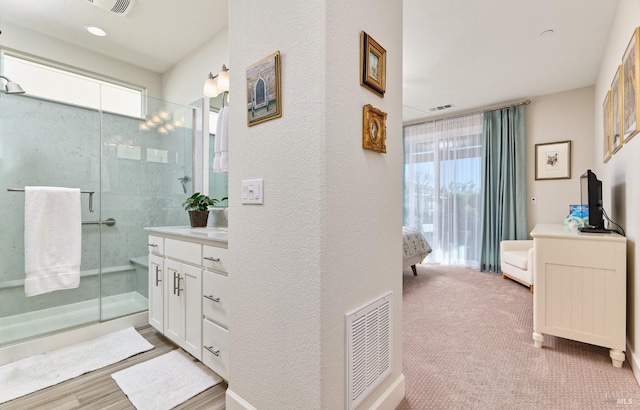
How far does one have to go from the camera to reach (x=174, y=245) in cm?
205

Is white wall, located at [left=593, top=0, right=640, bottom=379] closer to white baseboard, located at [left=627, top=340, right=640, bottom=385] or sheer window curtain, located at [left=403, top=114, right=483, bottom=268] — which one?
white baseboard, located at [left=627, top=340, right=640, bottom=385]

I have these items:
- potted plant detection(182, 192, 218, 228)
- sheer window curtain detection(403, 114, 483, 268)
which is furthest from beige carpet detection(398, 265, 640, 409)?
sheer window curtain detection(403, 114, 483, 268)

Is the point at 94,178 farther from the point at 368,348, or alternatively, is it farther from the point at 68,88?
the point at 368,348

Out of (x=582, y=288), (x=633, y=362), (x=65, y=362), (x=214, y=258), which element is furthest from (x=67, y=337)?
(x=633, y=362)

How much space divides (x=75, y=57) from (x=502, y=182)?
226 inches

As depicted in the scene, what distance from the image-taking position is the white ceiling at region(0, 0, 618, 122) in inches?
95.0

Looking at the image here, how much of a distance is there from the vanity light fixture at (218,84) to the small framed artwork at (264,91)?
1.39 meters

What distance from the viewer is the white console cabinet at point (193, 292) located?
165 centimetres

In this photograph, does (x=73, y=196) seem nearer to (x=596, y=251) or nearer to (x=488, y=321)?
(x=488, y=321)

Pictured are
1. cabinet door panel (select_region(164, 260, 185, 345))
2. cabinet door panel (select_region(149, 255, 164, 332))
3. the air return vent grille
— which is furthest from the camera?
cabinet door panel (select_region(149, 255, 164, 332))

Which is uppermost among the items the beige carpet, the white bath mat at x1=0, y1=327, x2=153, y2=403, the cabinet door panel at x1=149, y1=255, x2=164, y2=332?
the cabinet door panel at x1=149, y1=255, x2=164, y2=332

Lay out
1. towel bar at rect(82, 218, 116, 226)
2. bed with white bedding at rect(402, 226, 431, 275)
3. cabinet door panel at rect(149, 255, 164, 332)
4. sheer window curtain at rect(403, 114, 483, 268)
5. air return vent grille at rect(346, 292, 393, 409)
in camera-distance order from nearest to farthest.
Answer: air return vent grille at rect(346, 292, 393, 409) → cabinet door panel at rect(149, 255, 164, 332) → towel bar at rect(82, 218, 116, 226) → bed with white bedding at rect(402, 226, 431, 275) → sheer window curtain at rect(403, 114, 483, 268)

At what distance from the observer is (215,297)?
1.67m

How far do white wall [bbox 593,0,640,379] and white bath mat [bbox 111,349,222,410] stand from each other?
2.63 m
